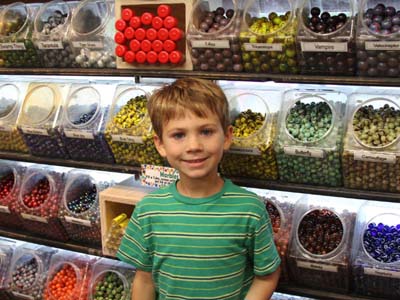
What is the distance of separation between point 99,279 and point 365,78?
1.61m

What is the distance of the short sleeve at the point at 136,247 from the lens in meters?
1.82

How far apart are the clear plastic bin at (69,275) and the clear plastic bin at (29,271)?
0.18 feet

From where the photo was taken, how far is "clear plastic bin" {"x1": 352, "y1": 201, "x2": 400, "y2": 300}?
6.46 feet

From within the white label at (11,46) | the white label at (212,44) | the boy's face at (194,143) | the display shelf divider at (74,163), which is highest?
the white label at (212,44)

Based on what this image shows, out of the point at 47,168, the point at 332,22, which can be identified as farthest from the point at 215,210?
the point at 47,168

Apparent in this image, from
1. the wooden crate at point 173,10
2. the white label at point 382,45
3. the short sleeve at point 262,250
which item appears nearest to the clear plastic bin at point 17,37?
the wooden crate at point 173,10

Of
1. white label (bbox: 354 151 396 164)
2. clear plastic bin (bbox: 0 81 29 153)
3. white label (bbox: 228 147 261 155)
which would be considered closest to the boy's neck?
white label (bbox: 228 147 261 155)

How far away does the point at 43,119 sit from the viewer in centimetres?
248

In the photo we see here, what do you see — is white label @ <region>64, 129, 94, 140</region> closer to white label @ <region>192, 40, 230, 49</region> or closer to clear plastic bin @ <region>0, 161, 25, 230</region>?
clear plastic bin @ <region>0, 161, 25, 230</region>

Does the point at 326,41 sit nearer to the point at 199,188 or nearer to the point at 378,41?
the point at 378,41

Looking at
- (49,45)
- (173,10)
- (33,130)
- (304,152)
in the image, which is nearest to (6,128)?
(33,130)

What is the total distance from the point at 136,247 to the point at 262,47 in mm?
868

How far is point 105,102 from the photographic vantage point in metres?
2.48

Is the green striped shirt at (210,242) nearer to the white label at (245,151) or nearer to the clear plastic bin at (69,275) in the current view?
the white label at (245,151)
